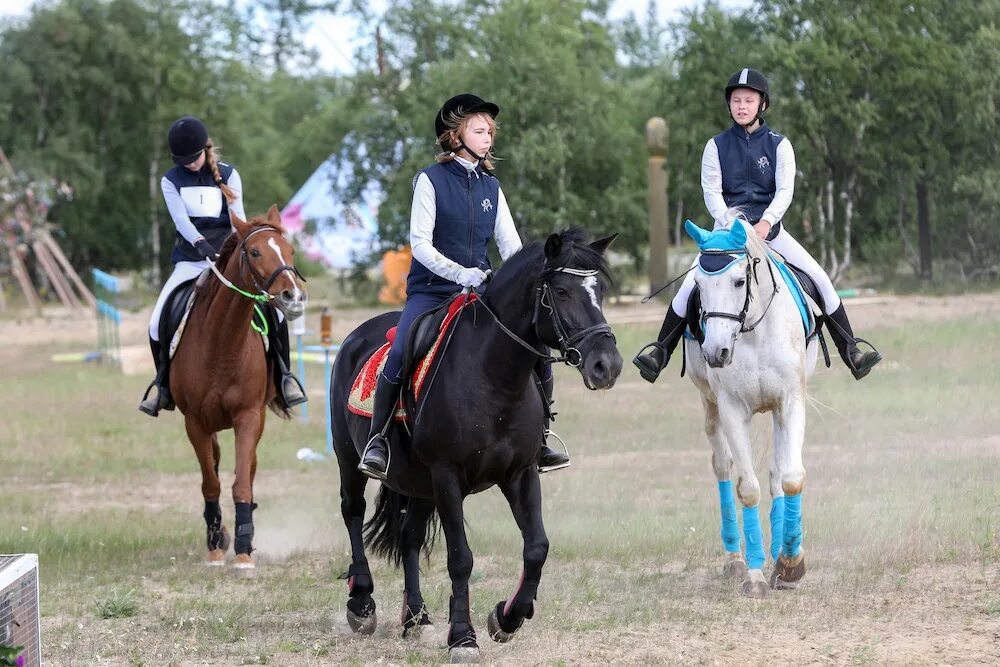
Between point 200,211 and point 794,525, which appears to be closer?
point 794,525

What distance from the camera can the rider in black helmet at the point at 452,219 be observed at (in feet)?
23.9

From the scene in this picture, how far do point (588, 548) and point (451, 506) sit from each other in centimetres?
326

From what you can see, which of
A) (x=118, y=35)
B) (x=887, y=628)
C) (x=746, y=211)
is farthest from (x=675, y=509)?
(x=118, y=35)

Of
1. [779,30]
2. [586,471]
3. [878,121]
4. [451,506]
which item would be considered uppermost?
[779,30]

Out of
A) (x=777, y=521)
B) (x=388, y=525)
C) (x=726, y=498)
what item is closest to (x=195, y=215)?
(x=388, y=525)

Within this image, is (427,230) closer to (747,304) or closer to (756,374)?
(747,304)

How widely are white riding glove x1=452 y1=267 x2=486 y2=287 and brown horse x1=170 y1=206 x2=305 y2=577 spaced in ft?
8.67

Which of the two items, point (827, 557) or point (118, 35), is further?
point (118, 35)

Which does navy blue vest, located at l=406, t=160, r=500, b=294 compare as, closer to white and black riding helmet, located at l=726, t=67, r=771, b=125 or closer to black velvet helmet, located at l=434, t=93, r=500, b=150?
black velvet helmet, located at l=434, t=93, r=500, b=150

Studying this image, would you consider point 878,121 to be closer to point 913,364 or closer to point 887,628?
point 913,364

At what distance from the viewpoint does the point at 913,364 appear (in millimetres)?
19516

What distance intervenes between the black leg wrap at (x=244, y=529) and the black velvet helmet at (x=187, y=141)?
103 inches

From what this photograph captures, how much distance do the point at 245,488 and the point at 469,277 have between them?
358cm

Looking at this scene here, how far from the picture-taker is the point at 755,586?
841 centimetres
